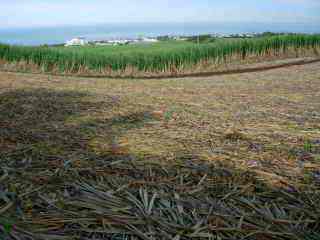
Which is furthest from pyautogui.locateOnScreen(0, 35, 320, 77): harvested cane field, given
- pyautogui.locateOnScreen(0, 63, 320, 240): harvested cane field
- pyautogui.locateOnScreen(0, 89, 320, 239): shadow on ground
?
pyautogui.locateOnScreen(0, 89, 320, 239): shadow on ground

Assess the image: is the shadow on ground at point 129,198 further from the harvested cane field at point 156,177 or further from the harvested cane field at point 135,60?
the harvested cane field at point 135,60

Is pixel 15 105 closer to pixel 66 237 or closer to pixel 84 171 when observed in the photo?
pixel 84 171

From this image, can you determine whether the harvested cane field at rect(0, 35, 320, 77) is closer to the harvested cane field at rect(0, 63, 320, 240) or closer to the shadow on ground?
the harvested cane field at rect(0, 63, 320, 240)

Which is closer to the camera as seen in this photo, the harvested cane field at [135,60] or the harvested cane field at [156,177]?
the harvested cane field at [156,177]

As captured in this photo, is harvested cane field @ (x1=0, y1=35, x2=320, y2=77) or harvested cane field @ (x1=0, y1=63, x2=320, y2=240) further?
harvested cane field @ (x1=0, y1=35, x2=320, y2=77)

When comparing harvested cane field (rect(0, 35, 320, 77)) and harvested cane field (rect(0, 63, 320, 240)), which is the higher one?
harvested cane field (rect(0, 63, 320, 240))

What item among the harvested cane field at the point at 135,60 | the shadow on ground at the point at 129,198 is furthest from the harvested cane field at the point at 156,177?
the harvested cane field at the point at 135,60

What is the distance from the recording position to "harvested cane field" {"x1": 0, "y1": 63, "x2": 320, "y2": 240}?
1.35 metres

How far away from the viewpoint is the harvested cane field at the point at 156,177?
1.35 m

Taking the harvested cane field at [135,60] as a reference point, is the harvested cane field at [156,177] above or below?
above

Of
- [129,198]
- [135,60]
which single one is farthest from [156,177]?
[135,60]

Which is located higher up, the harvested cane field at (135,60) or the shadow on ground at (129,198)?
the shadow on ground at (129,198)

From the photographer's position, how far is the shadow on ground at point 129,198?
1.34 m

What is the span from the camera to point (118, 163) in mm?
1905
